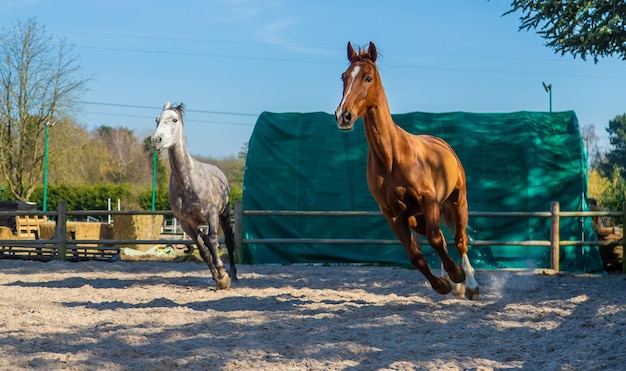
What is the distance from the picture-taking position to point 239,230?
11.3 metres

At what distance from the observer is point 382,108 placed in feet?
19.3

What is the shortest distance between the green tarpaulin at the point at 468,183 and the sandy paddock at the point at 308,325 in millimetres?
2141

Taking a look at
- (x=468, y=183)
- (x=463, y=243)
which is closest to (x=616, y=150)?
(x=468, y=183)

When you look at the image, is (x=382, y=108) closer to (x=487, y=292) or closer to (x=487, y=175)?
(x=487, y=292)

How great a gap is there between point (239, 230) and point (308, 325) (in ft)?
18.9

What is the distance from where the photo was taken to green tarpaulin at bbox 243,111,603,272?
437 inches

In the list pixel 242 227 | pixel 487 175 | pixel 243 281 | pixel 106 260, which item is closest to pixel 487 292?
pixel 243 281

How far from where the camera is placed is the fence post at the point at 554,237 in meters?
10.3

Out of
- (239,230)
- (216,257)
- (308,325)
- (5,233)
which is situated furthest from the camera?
(5,233)

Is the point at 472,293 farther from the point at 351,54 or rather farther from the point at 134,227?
the point at 134,227

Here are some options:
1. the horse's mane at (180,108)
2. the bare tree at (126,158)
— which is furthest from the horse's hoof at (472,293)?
the bare tree at (126,158)

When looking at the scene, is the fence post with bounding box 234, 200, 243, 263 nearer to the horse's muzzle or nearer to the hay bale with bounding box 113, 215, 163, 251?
the horse's muzzle

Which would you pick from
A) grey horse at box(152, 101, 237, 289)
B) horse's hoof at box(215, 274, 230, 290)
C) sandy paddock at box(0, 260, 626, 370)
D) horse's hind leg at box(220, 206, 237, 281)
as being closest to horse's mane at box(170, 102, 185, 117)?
grey horse at box(152, 101, 237, 289)

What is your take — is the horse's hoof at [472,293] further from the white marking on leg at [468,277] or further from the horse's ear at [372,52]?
the horse's ear at [372,52]
